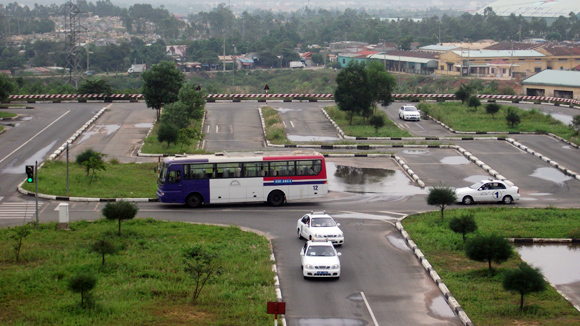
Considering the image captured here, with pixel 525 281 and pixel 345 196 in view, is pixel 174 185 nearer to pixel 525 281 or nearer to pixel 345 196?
pixel 345 196

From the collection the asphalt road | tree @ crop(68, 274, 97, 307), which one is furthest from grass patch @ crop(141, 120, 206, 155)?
tree @ crop(68, 274, 97, 307)

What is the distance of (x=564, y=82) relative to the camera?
254 ft

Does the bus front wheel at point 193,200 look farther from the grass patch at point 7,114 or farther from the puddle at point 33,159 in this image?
the grass patch at point 7,114

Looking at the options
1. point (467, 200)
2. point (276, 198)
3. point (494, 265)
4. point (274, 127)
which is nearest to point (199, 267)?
point (494, 265)

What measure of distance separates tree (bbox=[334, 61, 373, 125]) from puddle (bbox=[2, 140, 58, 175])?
22.3 metres

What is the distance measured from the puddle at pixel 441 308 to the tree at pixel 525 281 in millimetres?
1677

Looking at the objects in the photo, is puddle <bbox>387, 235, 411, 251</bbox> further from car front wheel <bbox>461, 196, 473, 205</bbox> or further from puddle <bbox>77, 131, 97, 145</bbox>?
puddle <bbox>77, 131, 97, 145</bbox>

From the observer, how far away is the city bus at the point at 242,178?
30484 millimetres

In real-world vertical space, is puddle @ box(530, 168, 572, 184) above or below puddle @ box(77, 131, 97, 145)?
below

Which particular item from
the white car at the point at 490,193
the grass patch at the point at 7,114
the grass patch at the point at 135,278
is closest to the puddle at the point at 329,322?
the grass patch at the point at 135,278

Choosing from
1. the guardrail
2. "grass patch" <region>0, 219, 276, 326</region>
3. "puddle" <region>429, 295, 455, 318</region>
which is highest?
the guardrail

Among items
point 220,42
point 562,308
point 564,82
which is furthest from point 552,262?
point 220,42

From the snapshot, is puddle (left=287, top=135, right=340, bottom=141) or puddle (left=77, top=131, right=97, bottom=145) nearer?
puddle (left=77, top=131, right=97, bottom=145)

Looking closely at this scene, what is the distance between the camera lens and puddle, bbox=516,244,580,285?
21.6 m
